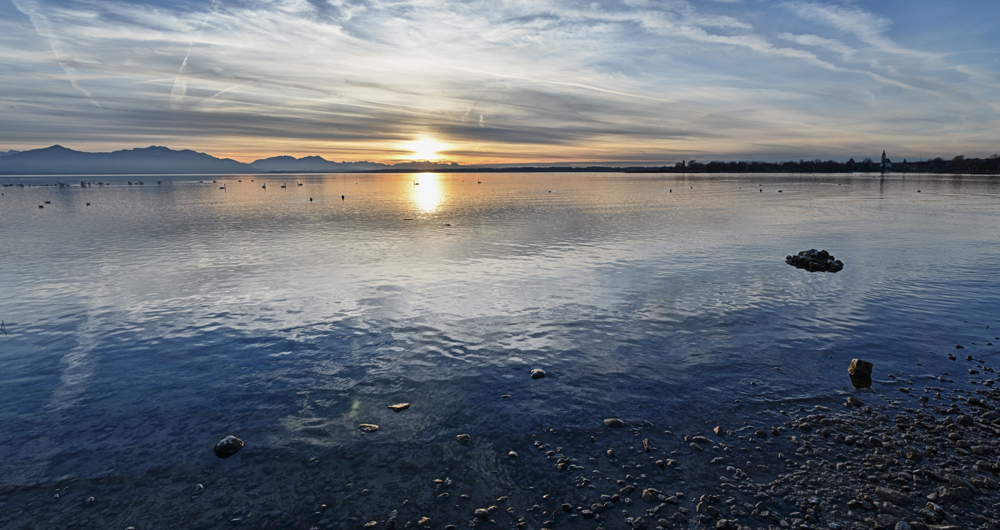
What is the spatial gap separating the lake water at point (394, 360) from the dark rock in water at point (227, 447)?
208 mm

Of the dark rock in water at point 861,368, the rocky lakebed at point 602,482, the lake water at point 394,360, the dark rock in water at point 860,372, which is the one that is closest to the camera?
the rocky lakebed at point 602,482

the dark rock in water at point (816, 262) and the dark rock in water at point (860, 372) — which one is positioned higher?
the dark rock in water at point (816, 262)

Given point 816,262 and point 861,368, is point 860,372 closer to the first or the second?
point 861,368

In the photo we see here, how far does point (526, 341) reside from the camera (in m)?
15.3

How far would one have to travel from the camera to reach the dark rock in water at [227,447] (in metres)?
9.46

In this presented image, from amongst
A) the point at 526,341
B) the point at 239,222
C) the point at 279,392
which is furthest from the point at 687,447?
the point at 239,222

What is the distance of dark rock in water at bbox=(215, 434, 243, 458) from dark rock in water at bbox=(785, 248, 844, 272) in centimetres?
2675

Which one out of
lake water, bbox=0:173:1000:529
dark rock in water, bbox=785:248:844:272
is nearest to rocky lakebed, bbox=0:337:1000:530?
lake water, bbox=0:173:1000:529

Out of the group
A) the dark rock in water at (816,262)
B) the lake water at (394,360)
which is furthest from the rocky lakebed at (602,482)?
the dark rock in water at (816,262)

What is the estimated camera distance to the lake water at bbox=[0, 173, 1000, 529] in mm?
8688

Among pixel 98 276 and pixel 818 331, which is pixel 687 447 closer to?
pixel 818 331

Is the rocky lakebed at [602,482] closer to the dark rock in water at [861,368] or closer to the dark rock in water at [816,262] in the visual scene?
the dark rock in water at [861,368]

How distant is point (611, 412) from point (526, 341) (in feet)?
15.8

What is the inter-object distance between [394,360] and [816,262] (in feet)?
75.7
